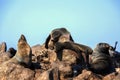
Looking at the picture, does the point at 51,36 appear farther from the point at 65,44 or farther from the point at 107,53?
the point at 107,53

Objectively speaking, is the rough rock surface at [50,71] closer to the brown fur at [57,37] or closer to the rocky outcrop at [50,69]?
the rocky outcrop at [50,69]

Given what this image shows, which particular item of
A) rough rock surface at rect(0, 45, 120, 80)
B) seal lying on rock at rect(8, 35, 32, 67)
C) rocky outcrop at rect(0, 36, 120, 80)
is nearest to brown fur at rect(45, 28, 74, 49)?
rocky outcrop at rect(0, 36, 120, 80)

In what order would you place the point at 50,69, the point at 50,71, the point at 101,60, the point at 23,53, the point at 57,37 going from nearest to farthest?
1. the point at 50,71
2. the point at 50,69
3. the point at 101,60
4. the point at 23,53
5. the point at 57,37

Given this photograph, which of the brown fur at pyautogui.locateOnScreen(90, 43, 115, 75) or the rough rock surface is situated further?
the brown fur at pyautogui.locateOnScreen(90, 43, 115, 75)

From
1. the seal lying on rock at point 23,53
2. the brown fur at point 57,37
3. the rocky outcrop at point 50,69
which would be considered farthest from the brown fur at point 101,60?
the seal lying on rock at point 23,53

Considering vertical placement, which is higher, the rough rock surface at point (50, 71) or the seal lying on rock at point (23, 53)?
the seal lying on rock at point (23, 53)

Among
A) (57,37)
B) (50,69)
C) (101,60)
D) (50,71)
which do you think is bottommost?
(50,71)

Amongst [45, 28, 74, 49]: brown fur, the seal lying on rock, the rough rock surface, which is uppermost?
[45, 28, 74, 49]: brown fur

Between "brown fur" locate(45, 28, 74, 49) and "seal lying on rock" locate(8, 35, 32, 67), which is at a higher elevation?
"brown fur" locate(45, 28, 74, 49)

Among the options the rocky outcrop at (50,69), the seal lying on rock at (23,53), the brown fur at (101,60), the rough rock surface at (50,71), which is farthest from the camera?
the seal lying on rock at (23,53)

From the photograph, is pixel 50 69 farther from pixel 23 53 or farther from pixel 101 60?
pixel 101 60

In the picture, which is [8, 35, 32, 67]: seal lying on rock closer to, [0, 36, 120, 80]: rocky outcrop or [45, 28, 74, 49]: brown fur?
[0, 36, 120, 80]: rocky outcrop

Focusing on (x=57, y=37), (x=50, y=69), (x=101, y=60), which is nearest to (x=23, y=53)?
(x=50, y=69)

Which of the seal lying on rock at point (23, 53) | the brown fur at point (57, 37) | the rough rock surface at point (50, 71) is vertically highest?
the brown fur at point (57, 37)
